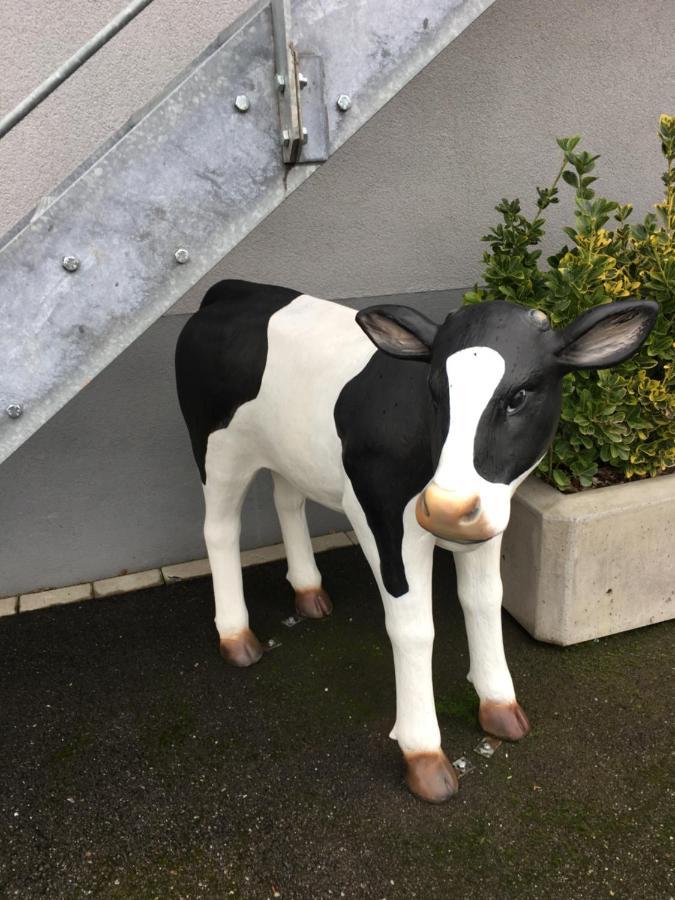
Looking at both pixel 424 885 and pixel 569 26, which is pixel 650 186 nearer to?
pixel 569 26

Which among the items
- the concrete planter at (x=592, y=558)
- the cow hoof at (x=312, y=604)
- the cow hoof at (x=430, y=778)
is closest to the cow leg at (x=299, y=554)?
the cow hoof at (x=312, y=604)

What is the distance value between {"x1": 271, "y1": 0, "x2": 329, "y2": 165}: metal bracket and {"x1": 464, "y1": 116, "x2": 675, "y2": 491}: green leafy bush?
1.36 m

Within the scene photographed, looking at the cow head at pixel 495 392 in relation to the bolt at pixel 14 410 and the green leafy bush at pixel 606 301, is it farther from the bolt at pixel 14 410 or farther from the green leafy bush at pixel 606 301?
the green leafy bush at pixel 606 301

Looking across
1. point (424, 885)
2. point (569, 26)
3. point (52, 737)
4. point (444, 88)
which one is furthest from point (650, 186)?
point (52, 737)

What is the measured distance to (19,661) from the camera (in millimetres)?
3039

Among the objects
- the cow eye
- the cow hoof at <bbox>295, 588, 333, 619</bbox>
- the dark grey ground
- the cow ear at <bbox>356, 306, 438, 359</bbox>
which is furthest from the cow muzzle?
the cow hoof at <bbox>295, 588, 333, 619</bbox>

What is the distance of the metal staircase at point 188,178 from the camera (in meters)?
1.58

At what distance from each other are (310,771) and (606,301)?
6.45 feet

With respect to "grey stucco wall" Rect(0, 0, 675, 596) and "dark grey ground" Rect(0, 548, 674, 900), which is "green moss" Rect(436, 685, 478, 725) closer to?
"dark grey ground" Rect(0, 548, 674, 900)

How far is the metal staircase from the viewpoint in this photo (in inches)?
62.4

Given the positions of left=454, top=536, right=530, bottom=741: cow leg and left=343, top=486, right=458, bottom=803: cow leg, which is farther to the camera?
left=454, top=536, right=530, bottom=741: cow leg

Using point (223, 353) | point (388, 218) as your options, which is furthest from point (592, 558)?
point (388, 218)

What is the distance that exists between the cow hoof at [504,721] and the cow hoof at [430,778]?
0.85 feet

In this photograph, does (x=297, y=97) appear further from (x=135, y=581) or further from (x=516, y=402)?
(x=135, y=581)
